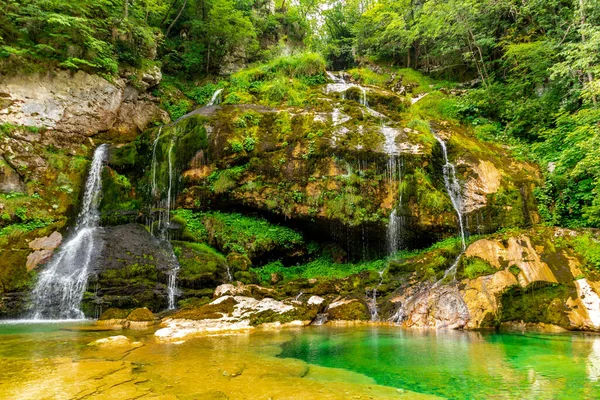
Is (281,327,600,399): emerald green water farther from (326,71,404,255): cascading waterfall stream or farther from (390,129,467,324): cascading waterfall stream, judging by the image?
(326,71,404,255): cascading waterfall stream

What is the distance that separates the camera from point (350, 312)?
987 cm

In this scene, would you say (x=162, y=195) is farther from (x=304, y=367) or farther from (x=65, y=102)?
(x=304, y=367)

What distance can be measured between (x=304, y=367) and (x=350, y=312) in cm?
539

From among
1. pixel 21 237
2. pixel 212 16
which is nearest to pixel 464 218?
pixel 21 237

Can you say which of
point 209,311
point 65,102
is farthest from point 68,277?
point 65,102

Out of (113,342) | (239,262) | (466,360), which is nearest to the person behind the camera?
(466,360)

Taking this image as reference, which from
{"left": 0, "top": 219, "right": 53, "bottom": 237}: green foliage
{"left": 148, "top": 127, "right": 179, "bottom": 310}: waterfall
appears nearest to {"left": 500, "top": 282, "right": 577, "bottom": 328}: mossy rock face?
{"left": 148, "top": 127, "right": 179, "bottom": 310}: waterfall

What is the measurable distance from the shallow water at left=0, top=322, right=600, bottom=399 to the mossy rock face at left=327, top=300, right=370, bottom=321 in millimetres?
2504

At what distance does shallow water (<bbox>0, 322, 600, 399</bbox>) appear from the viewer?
3.66 meters

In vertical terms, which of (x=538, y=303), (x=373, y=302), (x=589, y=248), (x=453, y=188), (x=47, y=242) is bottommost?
(x=373, y=302)

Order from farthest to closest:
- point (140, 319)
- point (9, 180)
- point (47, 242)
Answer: point (9, 180)
point (47, 242)
point (140, 319)

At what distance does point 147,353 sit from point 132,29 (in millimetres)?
18369

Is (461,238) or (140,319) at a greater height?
(461,238)

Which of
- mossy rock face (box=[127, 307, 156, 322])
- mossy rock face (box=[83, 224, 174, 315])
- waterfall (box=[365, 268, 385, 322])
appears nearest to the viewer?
mossy rock face (box=[127, 307, 156, 322])
